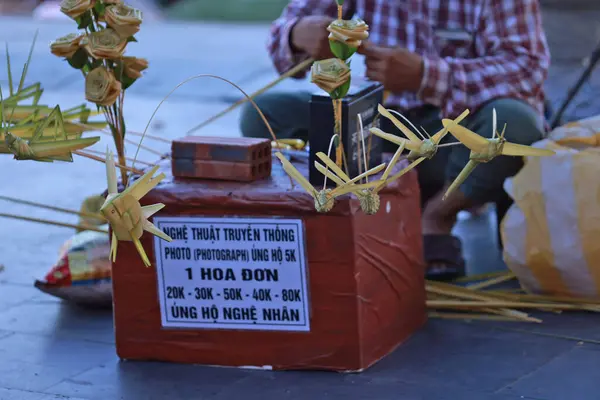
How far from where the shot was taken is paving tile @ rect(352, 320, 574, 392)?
1.91m

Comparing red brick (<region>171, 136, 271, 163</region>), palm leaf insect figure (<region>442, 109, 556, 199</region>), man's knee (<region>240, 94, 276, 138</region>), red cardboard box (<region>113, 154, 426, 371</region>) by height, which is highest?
palm leaf insect figure (<region>442, 109, 556, 199</region>)

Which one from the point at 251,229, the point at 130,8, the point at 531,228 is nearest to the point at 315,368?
the point at 251,229

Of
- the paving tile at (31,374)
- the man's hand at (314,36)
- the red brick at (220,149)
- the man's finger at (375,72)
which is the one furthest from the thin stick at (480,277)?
the paving tile at (31,374)

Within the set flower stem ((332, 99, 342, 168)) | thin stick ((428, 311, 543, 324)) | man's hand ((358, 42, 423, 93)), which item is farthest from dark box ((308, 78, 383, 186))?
thin stick ((428, 311, 543, 324))

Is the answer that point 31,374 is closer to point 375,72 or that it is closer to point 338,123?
point 338,123

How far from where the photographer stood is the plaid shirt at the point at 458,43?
8.15 feet

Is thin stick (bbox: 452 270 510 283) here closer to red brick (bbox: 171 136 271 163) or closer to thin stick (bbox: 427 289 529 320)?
thin stick (bbox: 427 289 529 320)

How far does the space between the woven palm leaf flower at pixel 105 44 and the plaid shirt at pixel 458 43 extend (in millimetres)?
737

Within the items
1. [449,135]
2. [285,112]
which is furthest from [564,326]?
[285,112]

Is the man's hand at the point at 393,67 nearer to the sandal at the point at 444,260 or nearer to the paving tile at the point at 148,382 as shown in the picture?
the sandal at the point at 444,260

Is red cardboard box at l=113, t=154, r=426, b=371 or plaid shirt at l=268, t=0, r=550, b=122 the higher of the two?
plaid shirt at l=268, t=0, r=550, b=122

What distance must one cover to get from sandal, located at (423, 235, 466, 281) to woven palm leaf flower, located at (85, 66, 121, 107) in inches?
38.3

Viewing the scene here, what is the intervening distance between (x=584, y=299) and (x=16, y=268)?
58.6 inches

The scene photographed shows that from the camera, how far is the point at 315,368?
195 centimetres
